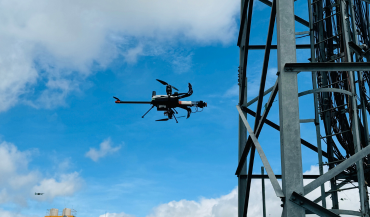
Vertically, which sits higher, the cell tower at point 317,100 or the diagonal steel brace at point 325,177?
the cell tower at point 317,100

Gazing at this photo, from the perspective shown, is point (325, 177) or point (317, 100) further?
point (317, 100)

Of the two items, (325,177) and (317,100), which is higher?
(317,100)

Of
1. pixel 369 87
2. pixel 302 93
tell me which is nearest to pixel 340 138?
pixel 369 87

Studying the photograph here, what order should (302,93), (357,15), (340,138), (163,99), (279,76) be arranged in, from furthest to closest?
(163,99) < (357,15) < (340,138) < (302,93) < (279,76)

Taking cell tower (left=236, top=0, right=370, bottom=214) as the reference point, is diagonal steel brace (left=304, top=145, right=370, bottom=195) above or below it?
below

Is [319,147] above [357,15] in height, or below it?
below

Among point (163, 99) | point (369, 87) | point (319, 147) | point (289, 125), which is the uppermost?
point (163, 99)

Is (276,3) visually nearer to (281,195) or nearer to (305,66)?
(305,66)

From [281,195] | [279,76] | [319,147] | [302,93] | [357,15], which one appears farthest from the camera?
[357,15]
